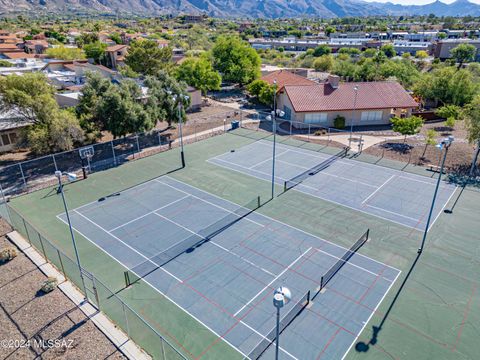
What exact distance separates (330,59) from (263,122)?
47720 mm

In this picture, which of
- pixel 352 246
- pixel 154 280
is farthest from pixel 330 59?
pixel 154 280

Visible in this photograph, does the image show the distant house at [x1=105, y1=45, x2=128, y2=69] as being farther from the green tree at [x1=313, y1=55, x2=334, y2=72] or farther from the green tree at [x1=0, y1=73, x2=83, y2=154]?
the green tree at [x1=0, y1=73, x2=83, y2=154]

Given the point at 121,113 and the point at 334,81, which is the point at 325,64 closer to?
the point at 334,81

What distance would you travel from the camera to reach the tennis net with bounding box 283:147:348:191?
96.7 feet

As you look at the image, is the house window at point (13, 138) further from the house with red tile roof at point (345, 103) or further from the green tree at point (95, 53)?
the green tree at point (95, 53)

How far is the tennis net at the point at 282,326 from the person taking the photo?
48.5ft

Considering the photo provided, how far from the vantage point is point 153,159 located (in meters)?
35.4

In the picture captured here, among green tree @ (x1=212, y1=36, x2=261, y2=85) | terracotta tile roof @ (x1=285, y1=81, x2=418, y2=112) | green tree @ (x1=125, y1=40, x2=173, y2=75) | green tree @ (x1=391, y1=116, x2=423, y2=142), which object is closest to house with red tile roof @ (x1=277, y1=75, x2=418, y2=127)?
terracotta tile roof @ (x1=285, y1=81, x2=418, y2=112)

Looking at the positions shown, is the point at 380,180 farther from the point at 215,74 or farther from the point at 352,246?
the point at 215,74

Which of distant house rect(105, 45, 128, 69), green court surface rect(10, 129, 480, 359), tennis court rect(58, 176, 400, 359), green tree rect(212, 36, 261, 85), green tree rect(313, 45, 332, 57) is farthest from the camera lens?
green tree rect(313, 45, 332, 57)

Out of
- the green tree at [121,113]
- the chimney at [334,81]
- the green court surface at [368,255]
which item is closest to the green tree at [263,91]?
the chimney at [334,81]

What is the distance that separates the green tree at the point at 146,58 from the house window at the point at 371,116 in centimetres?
3782

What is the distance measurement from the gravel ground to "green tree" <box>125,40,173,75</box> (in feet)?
175

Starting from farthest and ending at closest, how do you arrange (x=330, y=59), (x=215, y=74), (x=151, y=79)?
(x=330, y=59) → (x=215, y=74) → (x=151, y=79)
